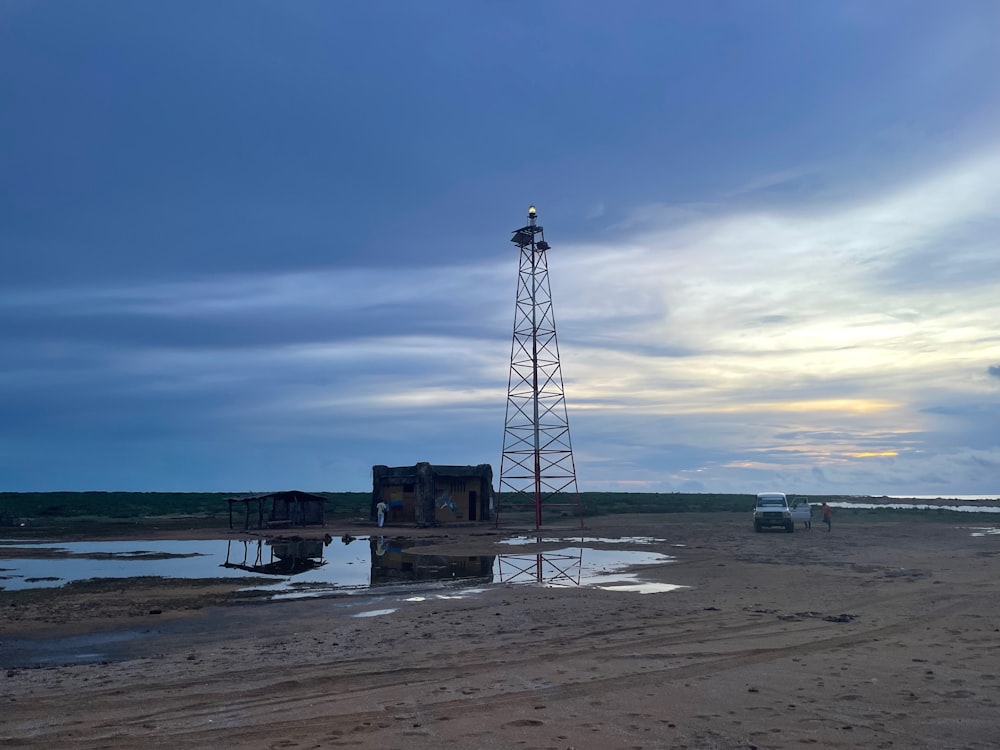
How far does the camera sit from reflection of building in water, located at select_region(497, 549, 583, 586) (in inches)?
931

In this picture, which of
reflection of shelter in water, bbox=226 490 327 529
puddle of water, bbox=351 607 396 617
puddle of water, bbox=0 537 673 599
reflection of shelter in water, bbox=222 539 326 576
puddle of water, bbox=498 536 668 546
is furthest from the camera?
reflection of shelter in water, bbox=226 490 327 529

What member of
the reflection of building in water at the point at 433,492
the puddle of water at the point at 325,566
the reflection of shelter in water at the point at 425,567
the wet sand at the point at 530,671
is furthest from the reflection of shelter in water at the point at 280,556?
the reflection of building in water at the point at 433,492

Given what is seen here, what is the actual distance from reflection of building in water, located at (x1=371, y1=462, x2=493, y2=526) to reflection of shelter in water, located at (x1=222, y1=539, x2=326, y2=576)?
37.2 ft

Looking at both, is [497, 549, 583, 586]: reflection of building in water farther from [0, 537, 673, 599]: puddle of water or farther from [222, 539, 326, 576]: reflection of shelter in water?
[222, 539, 326, 576]: reflection of shelter in water

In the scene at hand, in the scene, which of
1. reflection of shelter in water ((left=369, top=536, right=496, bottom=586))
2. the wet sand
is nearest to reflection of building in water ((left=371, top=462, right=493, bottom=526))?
reflection of shelter in water ((left=369, top=536, right=496, bottom=586))

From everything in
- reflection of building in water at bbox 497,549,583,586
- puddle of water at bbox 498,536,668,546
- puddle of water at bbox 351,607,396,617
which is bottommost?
puddle of water at bbox 351,607,396,617

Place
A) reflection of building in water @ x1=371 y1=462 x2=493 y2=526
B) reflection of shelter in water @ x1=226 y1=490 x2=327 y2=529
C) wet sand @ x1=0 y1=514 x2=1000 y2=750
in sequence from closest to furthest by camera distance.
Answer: wet sand @ x1=0 y1=514 x2=1000 y2=750 < reflection of building in water @ x1=371 y1=462 x2=493 y2=526 < reflection of shelter in water @ x1=226 y1=490 x2=327 y2=529

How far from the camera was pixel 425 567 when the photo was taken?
2777cm

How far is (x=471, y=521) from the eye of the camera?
5616cm

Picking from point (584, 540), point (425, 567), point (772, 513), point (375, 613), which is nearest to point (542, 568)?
point (425, 567)

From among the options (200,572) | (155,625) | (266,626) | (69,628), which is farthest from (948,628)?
(200,572)

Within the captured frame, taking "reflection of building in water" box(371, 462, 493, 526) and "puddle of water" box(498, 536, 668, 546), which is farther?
"reflection of building in water" box(371, 462, 493, 526)

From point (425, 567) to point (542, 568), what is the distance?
423 centimetres

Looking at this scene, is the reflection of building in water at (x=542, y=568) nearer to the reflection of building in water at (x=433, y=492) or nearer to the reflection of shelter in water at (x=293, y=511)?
the reflection of building in water at (x=433, y=492)
